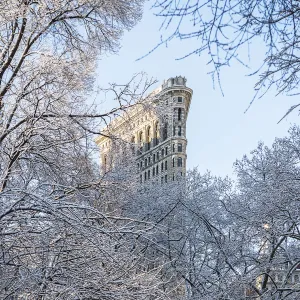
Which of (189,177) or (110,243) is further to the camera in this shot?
(189,177)

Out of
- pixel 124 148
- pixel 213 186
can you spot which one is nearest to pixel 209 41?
pixel 124 148

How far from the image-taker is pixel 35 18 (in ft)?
25.1

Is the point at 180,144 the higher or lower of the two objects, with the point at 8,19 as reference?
higher

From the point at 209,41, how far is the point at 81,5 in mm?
5278

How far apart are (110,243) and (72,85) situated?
263 centimetres

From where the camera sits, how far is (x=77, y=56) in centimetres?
865

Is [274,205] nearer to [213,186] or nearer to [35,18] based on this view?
[35,18]

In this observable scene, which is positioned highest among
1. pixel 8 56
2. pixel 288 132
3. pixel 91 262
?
pixel 288 132

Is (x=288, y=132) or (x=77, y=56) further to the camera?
(x=288, y=132)

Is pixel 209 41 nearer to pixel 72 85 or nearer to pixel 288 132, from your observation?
pixel 72 85

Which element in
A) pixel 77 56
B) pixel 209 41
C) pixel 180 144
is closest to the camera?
pixel 209 41

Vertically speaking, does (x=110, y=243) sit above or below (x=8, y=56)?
below

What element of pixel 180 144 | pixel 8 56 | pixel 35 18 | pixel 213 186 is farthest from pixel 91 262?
pixel 180 144

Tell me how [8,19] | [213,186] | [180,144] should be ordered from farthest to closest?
[180,144] < [213,186] < [8,19]
